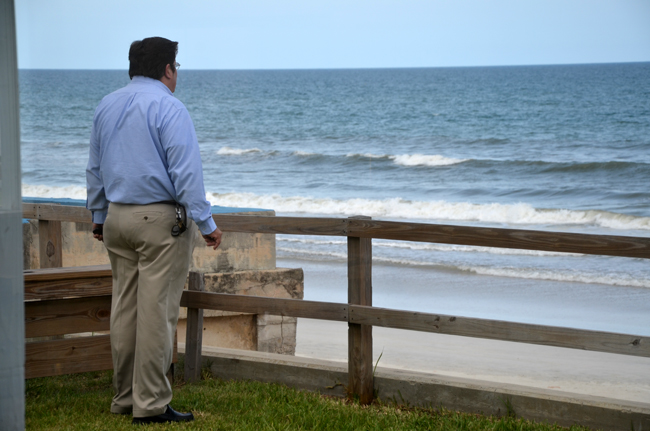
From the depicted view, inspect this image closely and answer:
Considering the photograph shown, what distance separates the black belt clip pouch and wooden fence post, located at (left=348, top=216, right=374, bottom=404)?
0.89 meters

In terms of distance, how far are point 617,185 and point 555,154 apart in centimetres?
773

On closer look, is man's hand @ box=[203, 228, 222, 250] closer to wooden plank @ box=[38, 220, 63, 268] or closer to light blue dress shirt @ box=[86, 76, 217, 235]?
light blue dress shirt @ box=[86, 76, 217, 235]

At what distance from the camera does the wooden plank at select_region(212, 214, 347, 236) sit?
3.57 meters

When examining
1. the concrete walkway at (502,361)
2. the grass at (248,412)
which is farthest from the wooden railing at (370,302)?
the concrete walkway at (502,361)

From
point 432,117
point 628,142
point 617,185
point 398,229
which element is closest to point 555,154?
point 628,142

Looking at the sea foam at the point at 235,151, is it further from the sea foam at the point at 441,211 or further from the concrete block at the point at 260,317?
the concrete block at the point at 260,317

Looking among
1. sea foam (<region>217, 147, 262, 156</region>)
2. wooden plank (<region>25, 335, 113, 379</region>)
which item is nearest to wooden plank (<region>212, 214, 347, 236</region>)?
wooden plank (<region>25, 335, 113, 379</region>)

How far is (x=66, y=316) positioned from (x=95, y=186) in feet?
2.46

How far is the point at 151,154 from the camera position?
9.82ft

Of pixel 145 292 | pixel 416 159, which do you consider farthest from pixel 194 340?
pixel 416 159

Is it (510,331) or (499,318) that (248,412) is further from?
(499,318)

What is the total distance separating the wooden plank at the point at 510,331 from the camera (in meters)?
2.98

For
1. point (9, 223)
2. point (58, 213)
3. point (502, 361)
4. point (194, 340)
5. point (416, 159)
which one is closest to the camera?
point (9, 223)

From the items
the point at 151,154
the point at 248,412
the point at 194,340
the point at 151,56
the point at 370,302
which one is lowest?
the point at 248,412
